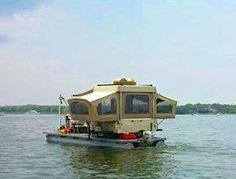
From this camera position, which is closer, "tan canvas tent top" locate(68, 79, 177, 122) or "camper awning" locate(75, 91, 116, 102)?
"tan canvas tent top" locate(68, 79, 177, 122)

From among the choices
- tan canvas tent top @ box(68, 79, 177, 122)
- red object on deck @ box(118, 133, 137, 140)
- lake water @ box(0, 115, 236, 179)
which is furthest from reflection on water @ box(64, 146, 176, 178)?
tan canvas tent top @ box(68, 79, 177, 122)

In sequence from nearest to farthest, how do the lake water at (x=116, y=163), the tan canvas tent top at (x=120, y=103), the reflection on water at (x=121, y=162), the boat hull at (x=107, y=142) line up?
the lake water at (x=116, y=163) < the reflection on water at (x=121, y=162) < the boat hull at (x=107, y=142) < the tan canvas tent top at (x=120, y=103)

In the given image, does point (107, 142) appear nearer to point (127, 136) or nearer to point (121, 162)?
point (127, 136)

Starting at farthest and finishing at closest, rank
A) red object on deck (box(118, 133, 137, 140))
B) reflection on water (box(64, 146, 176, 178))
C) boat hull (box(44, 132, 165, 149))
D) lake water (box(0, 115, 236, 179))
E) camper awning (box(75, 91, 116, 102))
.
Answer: red object on deck (box(118, 133, 137, 140))
camper awning (box(75, 91, 116, 102))
boat hull (box(44, 132, 165, 149))
reflection on water (box(64, 146, 176, 178))
lake water (box(0, 115, 236, 179))

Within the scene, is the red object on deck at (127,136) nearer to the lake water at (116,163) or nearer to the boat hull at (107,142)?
the boat hull at (107,142)

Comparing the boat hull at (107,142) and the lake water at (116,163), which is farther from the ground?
the boat hull at (107,142)

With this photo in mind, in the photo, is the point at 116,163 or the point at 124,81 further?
the point at 124,81

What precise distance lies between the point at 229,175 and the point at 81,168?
307 inches

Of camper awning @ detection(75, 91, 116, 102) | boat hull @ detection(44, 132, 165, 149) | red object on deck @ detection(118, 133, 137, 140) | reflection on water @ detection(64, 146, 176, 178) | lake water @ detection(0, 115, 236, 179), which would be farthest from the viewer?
red object on deck @ detection(118, 133, 137, 140)

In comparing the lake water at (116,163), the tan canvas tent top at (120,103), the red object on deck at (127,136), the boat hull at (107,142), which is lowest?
the lake water at (116,163)

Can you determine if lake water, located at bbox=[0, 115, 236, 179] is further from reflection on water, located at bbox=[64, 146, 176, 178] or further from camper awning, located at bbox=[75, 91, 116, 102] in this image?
camper awning, located at bbox=[75, 91, 116, 102]

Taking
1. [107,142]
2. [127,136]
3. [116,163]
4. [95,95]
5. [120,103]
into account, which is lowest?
[116,163]

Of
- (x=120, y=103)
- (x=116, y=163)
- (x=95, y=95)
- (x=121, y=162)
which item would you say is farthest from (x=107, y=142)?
(x=116, y=163)

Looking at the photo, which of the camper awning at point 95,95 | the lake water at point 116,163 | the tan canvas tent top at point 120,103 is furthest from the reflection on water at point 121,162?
the camper awning at point 95,95
